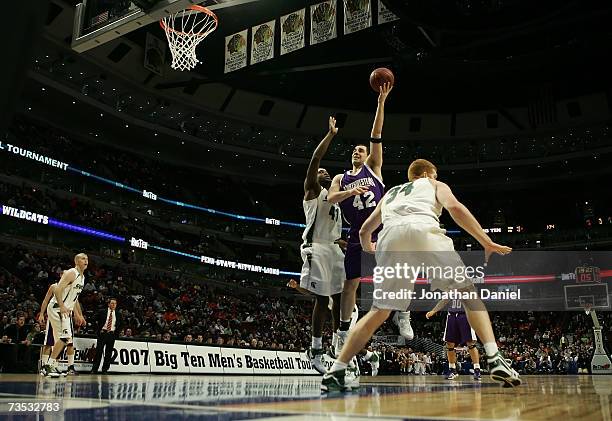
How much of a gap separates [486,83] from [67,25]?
19.8 metres

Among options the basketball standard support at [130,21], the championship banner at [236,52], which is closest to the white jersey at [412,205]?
the basketball standard support at [130,21]

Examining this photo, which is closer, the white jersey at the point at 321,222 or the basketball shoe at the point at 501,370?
the basketball shoe at the point at 501,370

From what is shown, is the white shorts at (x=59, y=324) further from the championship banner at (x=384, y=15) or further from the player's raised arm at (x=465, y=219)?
the championship banner at (x=384, y=15)

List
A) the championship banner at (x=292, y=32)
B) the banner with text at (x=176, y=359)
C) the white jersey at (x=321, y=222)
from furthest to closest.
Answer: the championship banner at (x=292, y=32) < the banner with text at (x=176, y=359) < the white jersey at (x=321, y=222)

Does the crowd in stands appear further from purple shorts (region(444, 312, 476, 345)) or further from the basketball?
the basketball

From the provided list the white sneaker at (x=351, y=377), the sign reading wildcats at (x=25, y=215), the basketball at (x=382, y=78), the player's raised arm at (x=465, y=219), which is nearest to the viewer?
the player's raised arm at (x=465, y=219)

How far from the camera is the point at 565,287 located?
31500 mm

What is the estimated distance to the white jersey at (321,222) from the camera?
6379 millimetres

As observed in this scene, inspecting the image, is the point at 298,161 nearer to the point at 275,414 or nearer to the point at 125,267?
the point at 125,267

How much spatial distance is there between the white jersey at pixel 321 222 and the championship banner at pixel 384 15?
1177cm

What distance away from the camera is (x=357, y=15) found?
16.5 metres

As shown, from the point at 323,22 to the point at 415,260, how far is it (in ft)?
45.3

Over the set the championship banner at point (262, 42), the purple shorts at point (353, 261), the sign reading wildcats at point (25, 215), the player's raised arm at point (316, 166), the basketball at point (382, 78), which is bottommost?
the purple shorts at point (353, 261)

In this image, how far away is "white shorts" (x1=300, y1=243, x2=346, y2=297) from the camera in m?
6.12
